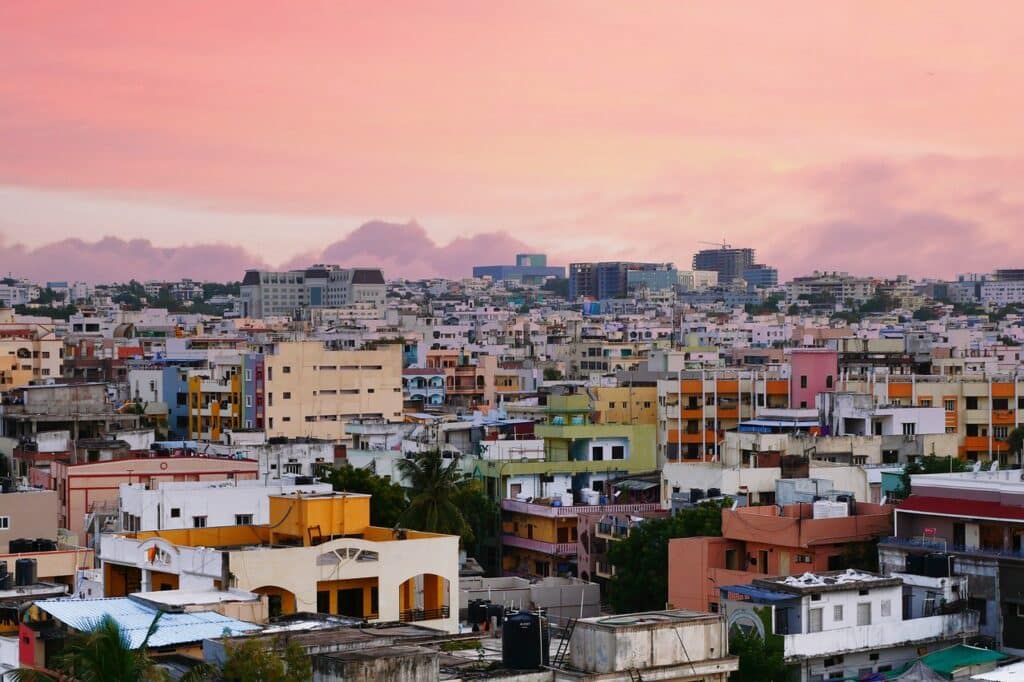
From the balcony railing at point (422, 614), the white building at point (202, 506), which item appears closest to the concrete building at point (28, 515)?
the white building at point (202, 506)

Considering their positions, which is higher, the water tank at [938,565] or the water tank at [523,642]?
the water tank at [523,642]

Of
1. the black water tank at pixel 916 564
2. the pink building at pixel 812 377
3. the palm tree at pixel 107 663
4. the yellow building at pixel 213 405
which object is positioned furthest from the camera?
the yellow building at pixel 213 405

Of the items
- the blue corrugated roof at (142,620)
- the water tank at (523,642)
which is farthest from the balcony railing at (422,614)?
the water tank at (523,642)

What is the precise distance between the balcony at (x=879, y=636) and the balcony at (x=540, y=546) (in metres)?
15.6

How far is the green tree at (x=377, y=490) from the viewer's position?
42.5m

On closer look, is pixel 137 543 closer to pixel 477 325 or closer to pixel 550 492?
pixel 550 492

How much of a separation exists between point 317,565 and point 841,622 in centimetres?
734

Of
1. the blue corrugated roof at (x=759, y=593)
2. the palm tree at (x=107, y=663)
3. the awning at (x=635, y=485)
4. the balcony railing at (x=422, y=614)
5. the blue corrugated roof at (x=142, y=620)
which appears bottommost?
the balcony railing at (x=422, y=614)

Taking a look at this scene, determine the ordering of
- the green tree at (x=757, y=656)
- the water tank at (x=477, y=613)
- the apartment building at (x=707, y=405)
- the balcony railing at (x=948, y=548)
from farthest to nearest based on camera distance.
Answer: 1. the apartment building at (x=707, y=405)
2. the balcony railing at (x=948, y=548)
3. the water tank at (x=477, y=613)
4. the green tree at (x=757, y=656)

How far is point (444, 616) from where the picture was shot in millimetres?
28594

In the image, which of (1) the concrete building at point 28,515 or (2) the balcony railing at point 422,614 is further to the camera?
(1) the concrete building at point 28,515

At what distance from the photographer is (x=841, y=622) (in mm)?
28719

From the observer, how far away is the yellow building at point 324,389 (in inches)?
2872

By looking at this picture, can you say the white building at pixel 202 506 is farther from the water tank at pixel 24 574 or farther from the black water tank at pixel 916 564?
the black water tank at pixel 916 564
